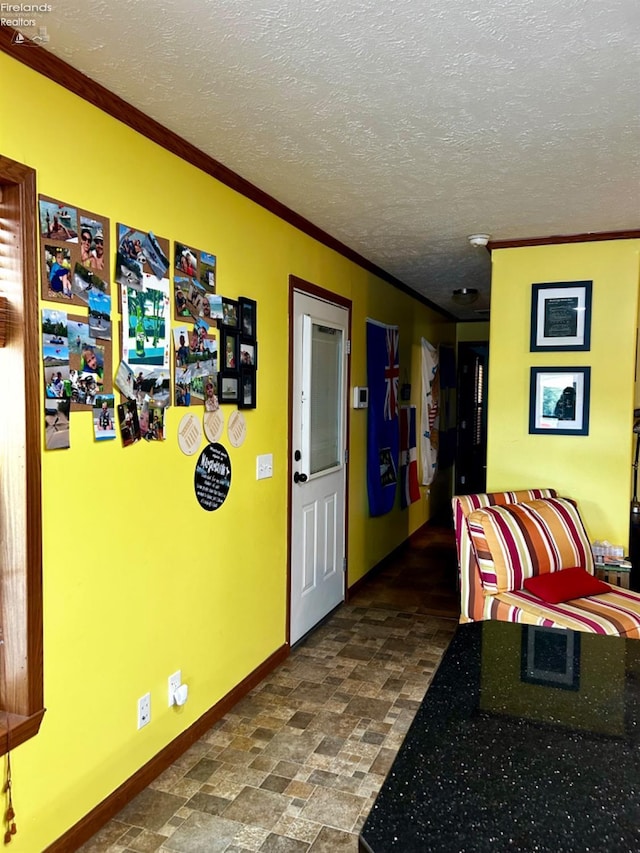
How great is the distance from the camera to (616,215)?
3.17 m

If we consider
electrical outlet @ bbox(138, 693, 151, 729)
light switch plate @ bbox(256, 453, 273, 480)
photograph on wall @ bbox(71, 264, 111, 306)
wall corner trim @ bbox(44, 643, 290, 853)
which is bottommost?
wall corner trim @ bbox(44, 643, 290, 853)

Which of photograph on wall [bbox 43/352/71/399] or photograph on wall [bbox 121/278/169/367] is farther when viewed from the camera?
photograph on wall [bbox 121/278/169/367]

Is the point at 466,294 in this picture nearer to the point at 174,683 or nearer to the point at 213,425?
the point at 213,425

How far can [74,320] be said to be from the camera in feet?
6.25

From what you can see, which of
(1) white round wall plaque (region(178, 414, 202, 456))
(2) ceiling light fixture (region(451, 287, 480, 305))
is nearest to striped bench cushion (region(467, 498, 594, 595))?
(1) white round wall plaque (region(178, 414, 202, 456))

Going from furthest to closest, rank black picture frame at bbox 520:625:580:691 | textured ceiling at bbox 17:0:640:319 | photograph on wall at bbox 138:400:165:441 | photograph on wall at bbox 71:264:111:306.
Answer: photograph on wall at bbox 138:400:165:441
photograph on wall at bbox 71:264:111:306
textured ceiling at bbox 17:0:640:319
black picture frame at bbox 520:625:580:691

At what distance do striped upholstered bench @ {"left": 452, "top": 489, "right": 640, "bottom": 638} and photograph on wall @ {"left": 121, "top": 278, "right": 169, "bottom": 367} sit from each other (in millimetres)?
1719

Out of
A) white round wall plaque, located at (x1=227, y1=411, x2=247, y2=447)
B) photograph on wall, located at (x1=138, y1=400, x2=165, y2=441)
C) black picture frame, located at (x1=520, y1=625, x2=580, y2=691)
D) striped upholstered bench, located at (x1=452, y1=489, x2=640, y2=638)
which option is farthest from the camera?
white round wall plaque, located at (x1=227, y1=411, x2=247, y2=447)

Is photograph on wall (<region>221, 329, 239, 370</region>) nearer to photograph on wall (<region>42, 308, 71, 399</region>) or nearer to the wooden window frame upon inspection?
photograph on wall (<region>42, 308, 71, 399</region>)

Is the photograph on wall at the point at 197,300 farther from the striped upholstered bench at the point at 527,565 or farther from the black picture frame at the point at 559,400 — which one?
the black picture frame at the point at 559,400

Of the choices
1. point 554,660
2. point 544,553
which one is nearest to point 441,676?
point 554,660

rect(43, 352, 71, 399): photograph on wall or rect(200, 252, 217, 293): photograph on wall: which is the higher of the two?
rect(200, 252, 217, 293): photograph on wall

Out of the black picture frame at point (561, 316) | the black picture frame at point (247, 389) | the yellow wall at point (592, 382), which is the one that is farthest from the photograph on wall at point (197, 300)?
the black picture frame at point (561, 316)

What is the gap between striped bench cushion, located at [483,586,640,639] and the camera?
2.59 meters
